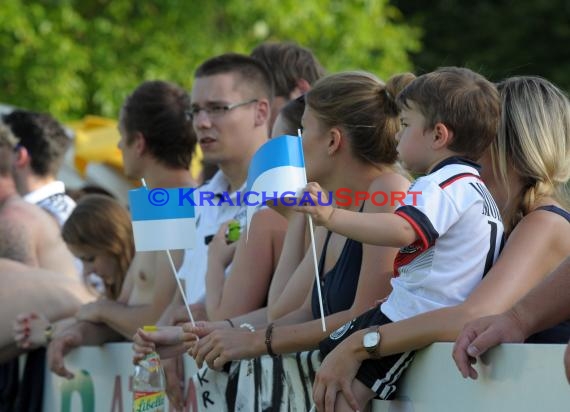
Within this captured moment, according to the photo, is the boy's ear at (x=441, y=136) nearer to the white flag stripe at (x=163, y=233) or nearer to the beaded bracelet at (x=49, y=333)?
the white flag stripe at (x=163, y=233)

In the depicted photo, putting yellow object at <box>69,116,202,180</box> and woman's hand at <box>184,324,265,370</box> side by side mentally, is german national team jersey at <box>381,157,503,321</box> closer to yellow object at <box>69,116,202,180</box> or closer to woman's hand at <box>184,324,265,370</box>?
woman's hand at <box>184,324,265,370</box>

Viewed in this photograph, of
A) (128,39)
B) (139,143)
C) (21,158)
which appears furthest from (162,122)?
(128,39)

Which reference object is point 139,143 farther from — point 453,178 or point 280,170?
point 453,178

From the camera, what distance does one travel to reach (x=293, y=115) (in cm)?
548

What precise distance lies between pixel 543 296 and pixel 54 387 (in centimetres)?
399

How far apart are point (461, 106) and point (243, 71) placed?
2430mm

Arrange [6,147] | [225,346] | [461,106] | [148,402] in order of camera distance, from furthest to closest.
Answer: [6,147], [148,402], [225,346], [461,106]

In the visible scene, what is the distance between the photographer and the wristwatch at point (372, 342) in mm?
4020

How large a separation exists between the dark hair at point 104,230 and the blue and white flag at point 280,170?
2841mm

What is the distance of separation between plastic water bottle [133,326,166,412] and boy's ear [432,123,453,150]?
1.75m

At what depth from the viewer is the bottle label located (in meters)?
5.42

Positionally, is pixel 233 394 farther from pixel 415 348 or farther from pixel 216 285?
pixel 415 348

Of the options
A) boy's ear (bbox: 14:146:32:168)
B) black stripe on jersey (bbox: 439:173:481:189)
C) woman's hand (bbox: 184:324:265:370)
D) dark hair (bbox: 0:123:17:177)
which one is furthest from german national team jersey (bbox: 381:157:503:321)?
boy's ear (bbox: 14:146:32:168)

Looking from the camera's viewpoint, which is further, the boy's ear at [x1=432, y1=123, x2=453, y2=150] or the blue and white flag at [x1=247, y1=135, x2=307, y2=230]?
the boy's ear at [x1=432, y1=123, x2=453, y2=150]
